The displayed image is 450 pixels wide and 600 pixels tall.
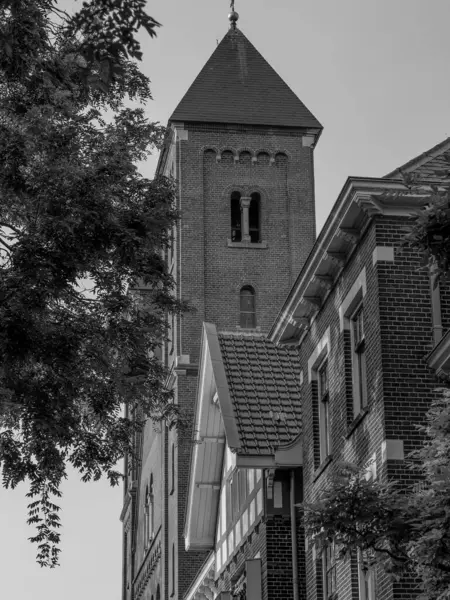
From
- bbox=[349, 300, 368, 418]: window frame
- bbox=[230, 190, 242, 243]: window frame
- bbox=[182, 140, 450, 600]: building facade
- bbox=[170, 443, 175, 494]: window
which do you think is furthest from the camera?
bbox=[230, 190, 242, 243]: window frame

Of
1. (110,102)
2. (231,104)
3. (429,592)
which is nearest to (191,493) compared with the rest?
(110,102)

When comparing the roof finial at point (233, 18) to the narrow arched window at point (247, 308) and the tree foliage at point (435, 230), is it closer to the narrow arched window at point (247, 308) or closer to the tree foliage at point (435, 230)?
the narrow arched window at point (247, 308)

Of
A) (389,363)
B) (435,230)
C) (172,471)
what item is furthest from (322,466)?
(172,471)

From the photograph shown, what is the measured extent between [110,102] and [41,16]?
8.38 ft

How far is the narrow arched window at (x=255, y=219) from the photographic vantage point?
55.9 metres

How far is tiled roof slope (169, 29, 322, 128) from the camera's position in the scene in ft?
185

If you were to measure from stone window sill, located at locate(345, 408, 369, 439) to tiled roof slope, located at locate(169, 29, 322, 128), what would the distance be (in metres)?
34.2

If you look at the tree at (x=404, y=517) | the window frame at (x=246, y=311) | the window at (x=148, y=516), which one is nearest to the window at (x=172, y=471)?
the window frame at (x=246, y=311)

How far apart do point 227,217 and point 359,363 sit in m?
32.7

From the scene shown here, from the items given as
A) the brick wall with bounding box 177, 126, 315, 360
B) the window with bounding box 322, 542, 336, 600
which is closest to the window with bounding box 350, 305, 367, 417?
the window with bounding box 322, 542, 336, 600

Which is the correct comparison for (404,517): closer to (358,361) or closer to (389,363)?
(389,363)

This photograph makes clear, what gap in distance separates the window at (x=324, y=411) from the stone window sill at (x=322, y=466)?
0.71 feet

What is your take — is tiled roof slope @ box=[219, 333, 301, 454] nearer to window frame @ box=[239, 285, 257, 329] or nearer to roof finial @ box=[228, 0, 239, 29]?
window frame @ box=[239, 285, 257, 329]

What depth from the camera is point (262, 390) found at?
98.1 ft
